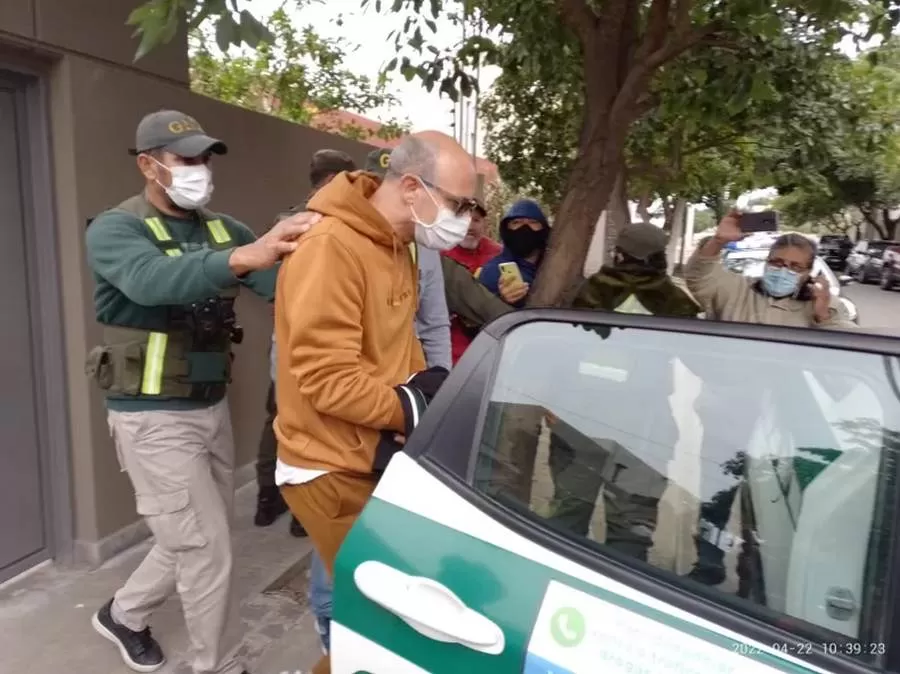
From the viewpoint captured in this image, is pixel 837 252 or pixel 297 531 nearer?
pixel 297 531

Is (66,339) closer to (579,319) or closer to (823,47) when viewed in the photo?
(579,319)

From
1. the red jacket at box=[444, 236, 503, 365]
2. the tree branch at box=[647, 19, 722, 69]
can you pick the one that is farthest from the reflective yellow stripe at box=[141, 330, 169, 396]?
the tree branch at box=[647, 19, 722, 69]

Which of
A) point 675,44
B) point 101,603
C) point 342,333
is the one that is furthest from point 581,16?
point 101,603

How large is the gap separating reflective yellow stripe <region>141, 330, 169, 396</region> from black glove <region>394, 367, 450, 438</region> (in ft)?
2.88

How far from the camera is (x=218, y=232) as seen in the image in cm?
270

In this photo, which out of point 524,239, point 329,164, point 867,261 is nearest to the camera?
point 329,164

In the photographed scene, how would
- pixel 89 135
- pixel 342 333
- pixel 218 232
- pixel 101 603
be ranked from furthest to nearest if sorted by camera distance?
1. pixel 89 135
2. pixel 101 603
3. pixel 218 232
4. pixel 342 333

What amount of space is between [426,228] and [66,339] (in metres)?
2.02

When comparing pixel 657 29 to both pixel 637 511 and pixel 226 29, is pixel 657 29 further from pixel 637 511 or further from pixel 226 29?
pixel 637 511

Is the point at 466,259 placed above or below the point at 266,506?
above

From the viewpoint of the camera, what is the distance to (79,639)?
2951mm

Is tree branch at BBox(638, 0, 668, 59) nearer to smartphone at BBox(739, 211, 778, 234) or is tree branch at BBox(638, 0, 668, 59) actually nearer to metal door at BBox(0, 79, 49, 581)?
smartphone at BBox(739, 211, 778, 234)

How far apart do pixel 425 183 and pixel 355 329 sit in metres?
0.47

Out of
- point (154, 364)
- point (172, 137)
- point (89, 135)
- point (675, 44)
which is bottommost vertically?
point (154, 364)
